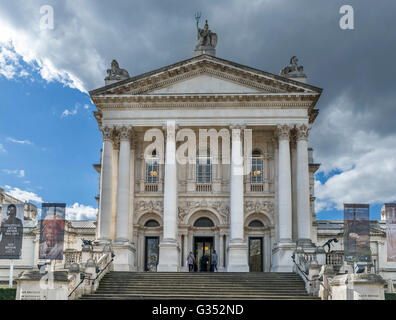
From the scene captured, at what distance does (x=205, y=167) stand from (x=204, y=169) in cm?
15

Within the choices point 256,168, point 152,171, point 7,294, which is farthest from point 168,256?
point 7,294

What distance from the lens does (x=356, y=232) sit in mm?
30281

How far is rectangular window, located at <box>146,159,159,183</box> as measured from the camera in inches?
1463

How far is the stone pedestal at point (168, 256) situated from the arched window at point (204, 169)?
534cm

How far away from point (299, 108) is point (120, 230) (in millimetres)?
13081

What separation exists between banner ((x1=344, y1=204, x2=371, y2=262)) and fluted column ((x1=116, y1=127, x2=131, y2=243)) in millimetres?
12667

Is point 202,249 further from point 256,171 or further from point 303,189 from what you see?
point 303,189

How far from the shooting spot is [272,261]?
115 ft

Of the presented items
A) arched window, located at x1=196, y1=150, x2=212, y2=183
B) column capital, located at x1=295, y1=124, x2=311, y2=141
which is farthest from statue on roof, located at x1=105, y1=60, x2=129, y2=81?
column capital, located at x1=295, y1=124, x2=311, y2=141

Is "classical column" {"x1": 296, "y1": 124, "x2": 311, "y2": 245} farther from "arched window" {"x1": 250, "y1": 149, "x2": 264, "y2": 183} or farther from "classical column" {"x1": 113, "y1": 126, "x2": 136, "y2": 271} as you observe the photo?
"classical column" {"x1": 113, "y1": 126, "x2": 136, "y2": 271}

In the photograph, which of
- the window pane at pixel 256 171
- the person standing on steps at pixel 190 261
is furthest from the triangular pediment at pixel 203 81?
the person standing on steps at pixel 190 261

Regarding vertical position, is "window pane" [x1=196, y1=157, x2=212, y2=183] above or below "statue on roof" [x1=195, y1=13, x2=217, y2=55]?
below

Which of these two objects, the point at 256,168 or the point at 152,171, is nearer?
the point at 256,168
